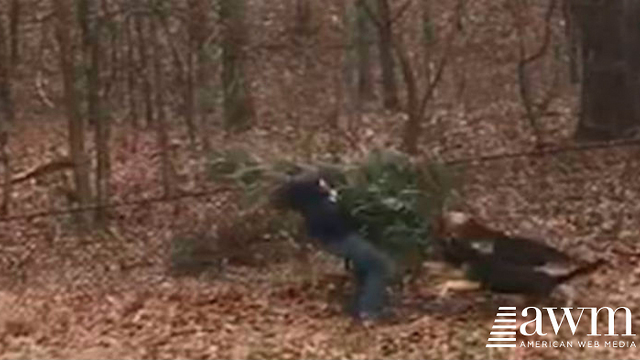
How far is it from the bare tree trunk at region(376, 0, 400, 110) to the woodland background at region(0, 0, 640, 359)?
0.04 meters

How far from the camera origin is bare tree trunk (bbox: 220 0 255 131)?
14.1m

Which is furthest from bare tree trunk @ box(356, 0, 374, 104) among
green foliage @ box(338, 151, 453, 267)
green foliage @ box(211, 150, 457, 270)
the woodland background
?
green foliage @ box(338, 151, 453, 267)

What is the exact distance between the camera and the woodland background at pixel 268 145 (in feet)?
27.7

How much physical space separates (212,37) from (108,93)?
1.36 m

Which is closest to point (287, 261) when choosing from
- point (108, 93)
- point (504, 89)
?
point (108, 93)

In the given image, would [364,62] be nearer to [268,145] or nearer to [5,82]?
[268,145]

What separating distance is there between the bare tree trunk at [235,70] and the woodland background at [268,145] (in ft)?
0.14

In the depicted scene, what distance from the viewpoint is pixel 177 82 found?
13555mm

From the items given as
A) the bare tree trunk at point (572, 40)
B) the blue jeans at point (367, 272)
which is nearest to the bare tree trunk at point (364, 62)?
the bare tree trunk at point (572, 40)

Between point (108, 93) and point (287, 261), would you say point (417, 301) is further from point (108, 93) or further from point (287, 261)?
point (108, 93)

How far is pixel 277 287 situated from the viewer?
932 cm

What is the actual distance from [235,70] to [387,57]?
1899mm

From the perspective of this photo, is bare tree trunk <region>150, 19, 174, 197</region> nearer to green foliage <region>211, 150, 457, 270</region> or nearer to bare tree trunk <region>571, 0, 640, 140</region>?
green foliage <region>211, 150, 457, 270</region>

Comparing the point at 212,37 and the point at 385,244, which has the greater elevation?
the point at 212,37
